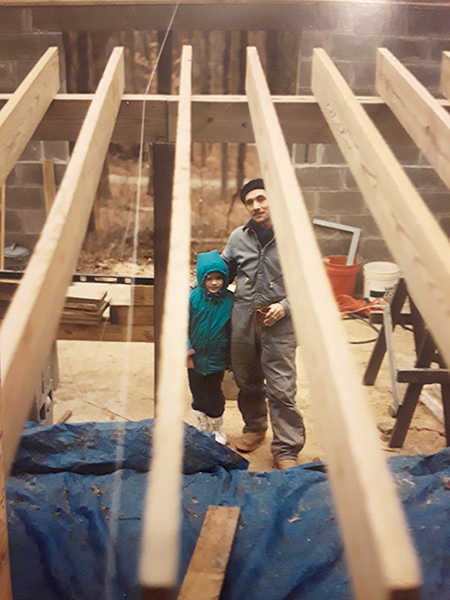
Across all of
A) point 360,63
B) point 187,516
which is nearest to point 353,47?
point 360,63

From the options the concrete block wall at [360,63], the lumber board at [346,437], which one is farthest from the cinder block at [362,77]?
the lumber board at [346,437]

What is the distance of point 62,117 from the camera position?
6.32ft

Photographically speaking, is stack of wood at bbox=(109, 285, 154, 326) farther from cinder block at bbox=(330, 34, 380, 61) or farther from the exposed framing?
cinder block at bbox=(330, 34, 380, 61)

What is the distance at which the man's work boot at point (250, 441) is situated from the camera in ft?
10.6

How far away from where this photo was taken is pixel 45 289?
981 mm

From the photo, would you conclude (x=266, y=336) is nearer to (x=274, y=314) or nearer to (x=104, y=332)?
(x=274, y=314)

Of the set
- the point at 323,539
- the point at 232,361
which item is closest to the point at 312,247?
the point at 323,539

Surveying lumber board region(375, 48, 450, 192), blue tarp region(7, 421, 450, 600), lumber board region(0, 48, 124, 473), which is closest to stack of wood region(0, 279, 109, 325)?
blue tarp region(7, 421, 450, 600)

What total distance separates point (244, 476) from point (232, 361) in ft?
3.38

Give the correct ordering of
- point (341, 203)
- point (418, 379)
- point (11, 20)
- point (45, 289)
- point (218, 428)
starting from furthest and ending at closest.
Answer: point (341, 203)
point (11, 20)
point (218, 428)
point (418, 379)
point (45, 289)

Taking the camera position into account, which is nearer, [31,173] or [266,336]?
[266,336]

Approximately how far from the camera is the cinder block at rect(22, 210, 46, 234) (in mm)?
5094

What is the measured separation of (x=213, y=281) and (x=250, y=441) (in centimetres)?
109

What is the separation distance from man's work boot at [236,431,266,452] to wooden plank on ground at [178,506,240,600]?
51.5 inches
